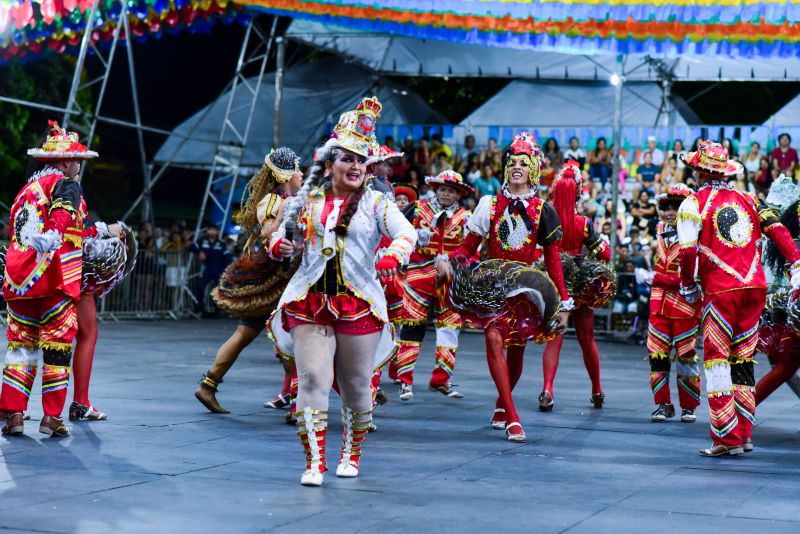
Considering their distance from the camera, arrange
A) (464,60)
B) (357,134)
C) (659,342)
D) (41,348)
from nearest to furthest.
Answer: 1. (357,134)
2. (41,348)
3. (659,342)
4. (464,60)

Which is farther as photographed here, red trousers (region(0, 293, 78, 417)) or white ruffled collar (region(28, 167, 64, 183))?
white ruffled collar (region(28, 167, 64, 183))

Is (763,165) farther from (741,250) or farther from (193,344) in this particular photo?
(741,250)

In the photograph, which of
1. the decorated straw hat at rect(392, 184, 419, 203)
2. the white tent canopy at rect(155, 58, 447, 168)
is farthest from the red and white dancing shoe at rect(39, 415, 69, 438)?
the white tent canopy at rect(155, 58, 447, 168)

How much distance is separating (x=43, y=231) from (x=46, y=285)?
0.35 m

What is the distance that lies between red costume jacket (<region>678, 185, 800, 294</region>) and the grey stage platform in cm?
109

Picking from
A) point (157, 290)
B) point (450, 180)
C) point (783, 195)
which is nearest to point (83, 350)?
point (450, 180)

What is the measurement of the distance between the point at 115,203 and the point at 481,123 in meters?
13.9

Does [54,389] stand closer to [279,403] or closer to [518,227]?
[279,403]

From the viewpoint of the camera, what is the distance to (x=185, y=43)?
3622 centimetres

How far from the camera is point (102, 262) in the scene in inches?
336

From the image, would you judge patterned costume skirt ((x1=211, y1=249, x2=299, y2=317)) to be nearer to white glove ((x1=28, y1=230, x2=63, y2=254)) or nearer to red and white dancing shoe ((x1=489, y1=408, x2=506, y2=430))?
white glove ((x1=28, y1=230, x2=63, y2=254))

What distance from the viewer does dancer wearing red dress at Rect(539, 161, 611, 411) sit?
1003cm

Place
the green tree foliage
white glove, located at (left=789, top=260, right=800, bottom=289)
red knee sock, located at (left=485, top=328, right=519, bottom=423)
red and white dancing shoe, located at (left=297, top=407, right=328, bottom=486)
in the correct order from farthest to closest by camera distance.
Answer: the green tree foliage → red knee sock, located at (left=485, top=328, right=519, bottom=423) → white glove, located at (left=789, top=260, right=800, bottom=289) → red and white dancing shoe, located at (left=297, top=407, right=328, bottom=486)

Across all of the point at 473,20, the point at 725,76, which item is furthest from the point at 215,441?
the point at 725,76
